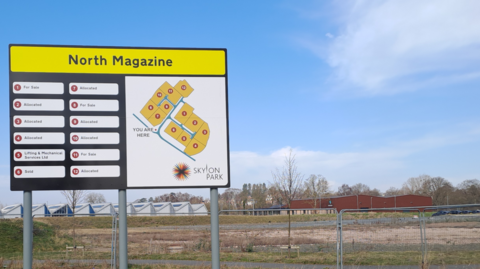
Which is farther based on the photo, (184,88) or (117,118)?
(184,88)

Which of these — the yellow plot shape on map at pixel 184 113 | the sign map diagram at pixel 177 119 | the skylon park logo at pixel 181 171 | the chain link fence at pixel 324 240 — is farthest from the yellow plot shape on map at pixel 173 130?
the chain link fence at pixel 324 240

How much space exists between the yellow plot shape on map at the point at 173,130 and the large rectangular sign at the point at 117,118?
0.02 metres

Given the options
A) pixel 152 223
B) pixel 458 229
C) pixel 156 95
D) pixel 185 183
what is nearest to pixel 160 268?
pixel 185 183

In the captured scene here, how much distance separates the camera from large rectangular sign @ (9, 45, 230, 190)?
22.8 feet

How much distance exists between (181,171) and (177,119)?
37.9 inches

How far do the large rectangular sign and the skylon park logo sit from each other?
0.02 meters

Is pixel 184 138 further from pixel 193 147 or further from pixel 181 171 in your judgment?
pixel 181 171

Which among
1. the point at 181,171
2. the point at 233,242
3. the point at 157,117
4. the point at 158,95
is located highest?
the point at 158,95

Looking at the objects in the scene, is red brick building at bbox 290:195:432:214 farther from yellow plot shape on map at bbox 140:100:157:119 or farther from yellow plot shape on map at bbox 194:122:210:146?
yellow plot shape on map at bbox 140:100:157:119

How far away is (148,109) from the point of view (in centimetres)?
737

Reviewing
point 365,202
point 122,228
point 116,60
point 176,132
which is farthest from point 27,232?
point 365,202

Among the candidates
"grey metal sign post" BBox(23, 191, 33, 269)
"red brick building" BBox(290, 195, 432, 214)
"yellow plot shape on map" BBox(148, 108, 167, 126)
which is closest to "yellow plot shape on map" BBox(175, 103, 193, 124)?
"yellow plot shape on map" BBox(148, 108, 167, 126)

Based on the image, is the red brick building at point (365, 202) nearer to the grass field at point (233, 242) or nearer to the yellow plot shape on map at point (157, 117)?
the grass field at point (233, 242)

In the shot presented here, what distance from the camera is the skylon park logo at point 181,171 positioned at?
24.0 ft
